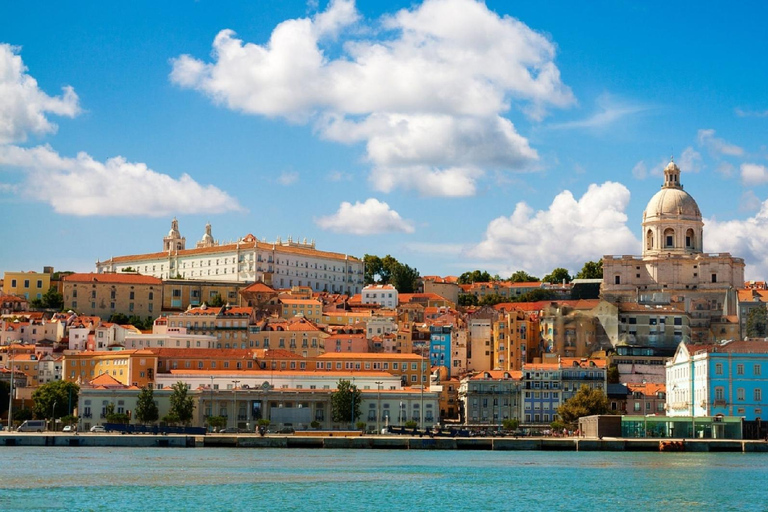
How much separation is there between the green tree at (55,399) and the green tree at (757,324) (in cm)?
6176

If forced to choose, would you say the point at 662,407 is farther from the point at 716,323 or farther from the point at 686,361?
the point at 716,323

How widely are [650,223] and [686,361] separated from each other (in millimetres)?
50467

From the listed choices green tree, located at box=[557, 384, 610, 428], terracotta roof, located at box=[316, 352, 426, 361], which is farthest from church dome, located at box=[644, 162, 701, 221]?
green tree, located at box=[557, 384, 610, 428]

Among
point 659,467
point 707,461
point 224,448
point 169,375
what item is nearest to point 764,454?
point 707,461

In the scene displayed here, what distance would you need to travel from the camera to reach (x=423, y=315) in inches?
5969

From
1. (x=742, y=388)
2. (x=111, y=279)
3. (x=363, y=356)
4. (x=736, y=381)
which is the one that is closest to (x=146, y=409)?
(x=363, y=356)

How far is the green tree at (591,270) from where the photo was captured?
167750 mm

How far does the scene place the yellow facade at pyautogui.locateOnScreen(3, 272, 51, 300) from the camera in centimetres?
15712

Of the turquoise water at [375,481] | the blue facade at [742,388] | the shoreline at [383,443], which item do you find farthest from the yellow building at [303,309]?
the turquoise water at [375,481]

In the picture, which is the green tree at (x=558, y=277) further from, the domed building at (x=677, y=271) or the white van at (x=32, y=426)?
the white van at (x=32, y=426)

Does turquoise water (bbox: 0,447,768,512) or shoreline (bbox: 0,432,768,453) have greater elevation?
shoreline (bbox: 0,432,768,453)

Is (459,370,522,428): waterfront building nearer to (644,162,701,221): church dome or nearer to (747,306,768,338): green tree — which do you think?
(747,306,768,338): green tree

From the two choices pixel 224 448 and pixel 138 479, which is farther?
pixel 224 448

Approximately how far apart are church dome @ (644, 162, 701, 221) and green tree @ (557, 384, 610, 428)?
47287 mm
